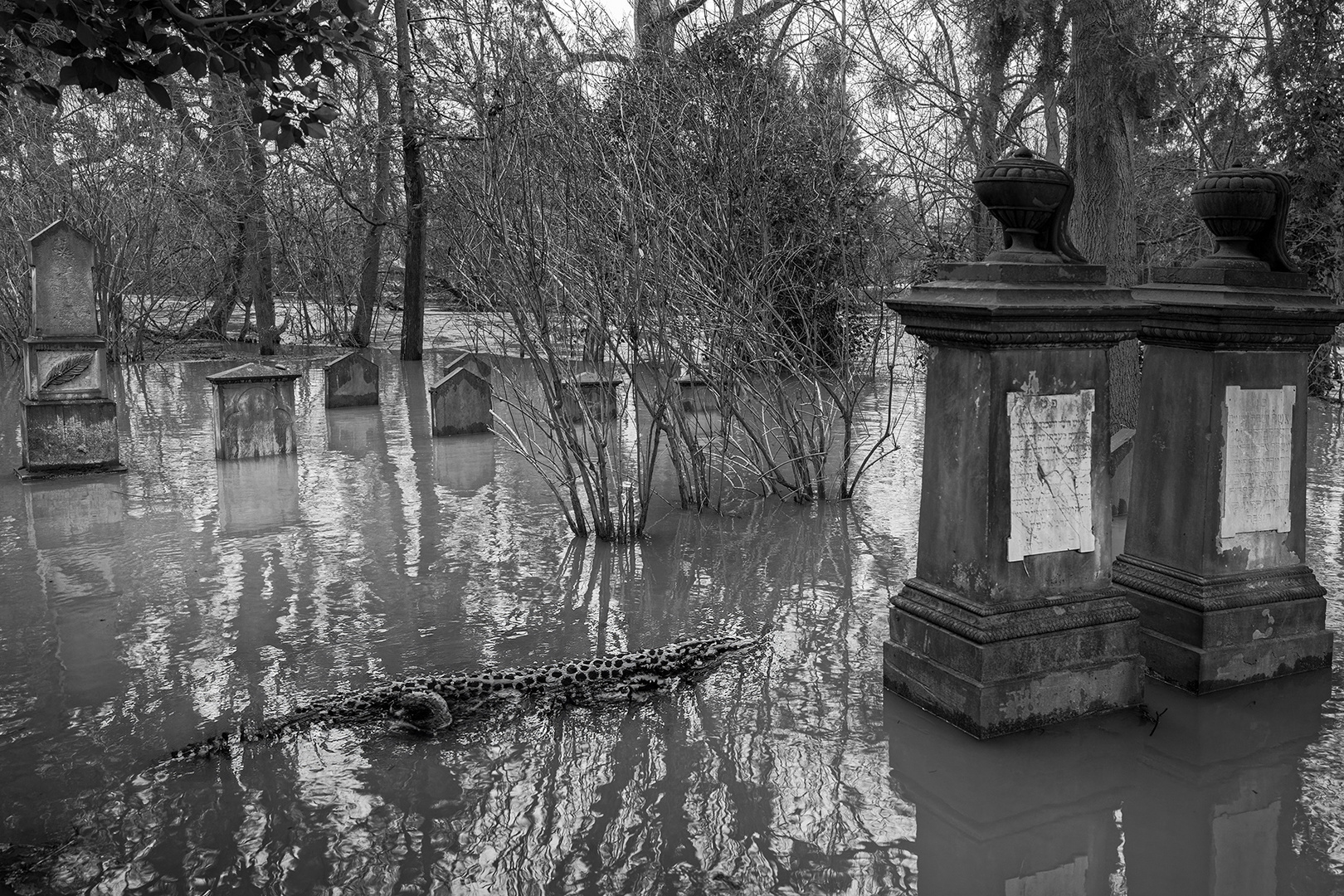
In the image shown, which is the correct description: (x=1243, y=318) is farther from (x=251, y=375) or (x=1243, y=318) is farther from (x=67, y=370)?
(x=67, y=370)

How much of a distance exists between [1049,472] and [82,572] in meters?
6.61

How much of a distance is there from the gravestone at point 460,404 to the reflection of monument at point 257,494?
2.11m

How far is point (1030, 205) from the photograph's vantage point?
5285 mm

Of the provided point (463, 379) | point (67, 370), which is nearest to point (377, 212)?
point (463, 379)

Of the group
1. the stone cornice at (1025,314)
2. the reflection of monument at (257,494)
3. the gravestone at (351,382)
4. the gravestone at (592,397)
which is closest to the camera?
the stone cornice at (1025,314)

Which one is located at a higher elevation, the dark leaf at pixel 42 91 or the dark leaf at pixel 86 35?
the dark leaf at pixel 86 35

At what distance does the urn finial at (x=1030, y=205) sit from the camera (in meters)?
5.26

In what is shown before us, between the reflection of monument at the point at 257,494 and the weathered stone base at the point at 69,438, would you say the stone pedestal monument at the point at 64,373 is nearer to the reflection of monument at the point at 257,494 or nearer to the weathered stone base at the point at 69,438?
the weathered stone base at the point at 69,438

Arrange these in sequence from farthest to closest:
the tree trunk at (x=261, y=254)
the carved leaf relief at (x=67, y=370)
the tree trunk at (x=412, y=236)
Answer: the tree trunk at (x=261, y=254)
the tree trunk at (x=412, y=236)
the carved leaf relief at (x=67, y=370)

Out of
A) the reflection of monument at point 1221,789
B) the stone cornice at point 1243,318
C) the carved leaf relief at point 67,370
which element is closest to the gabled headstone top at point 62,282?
the carved leaf relief at point 67,370

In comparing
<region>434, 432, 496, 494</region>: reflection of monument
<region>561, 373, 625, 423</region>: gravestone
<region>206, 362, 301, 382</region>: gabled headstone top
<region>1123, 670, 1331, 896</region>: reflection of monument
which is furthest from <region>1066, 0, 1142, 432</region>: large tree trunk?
<region>206, 362, 301, 382</region>: gabled headstone top

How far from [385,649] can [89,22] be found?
3569 mm

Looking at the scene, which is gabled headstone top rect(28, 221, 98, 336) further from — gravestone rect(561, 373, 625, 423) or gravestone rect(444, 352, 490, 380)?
gravestone rect(561, 373, 625, 423)

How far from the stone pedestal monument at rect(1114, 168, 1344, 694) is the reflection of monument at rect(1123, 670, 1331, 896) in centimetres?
22
